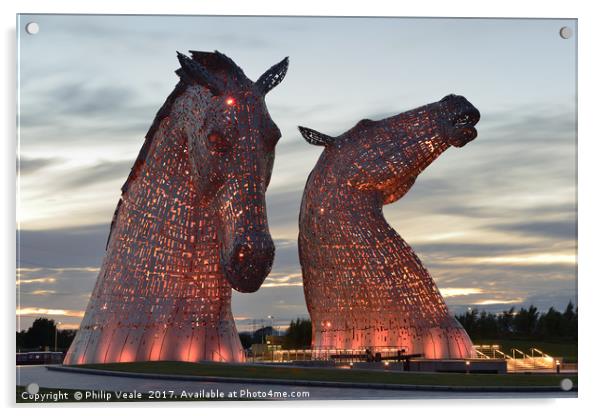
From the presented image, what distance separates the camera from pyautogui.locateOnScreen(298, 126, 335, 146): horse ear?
23891 mm

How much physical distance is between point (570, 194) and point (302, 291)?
1014cm

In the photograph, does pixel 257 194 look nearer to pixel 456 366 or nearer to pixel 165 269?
pixel 165 269

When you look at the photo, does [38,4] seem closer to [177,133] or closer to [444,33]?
[177,133]

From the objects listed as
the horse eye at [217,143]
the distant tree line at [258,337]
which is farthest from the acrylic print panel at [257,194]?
the distant tree line at [258,337]

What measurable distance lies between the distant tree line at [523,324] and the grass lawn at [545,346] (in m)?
0.11

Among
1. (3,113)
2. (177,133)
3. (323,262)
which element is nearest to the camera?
A: (3,113)

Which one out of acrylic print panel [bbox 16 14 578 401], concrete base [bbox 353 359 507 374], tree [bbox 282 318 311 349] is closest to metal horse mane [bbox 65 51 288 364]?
acrylic print panel [bbox 16 14 578 401]

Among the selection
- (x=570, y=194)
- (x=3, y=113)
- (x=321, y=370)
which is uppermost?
(x=3, y=113)

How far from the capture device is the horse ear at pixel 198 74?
617 inches

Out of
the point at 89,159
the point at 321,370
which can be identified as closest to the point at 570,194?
the point at 321,370

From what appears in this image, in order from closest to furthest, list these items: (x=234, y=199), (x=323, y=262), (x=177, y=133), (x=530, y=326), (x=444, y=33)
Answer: (x=234, y=199), (x=444, y=33), (x=177, y=133), (x=530, y=326), (x=323, y=262)

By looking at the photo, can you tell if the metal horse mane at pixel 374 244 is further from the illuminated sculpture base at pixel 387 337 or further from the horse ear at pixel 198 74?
the horse ear at pixel 198 74

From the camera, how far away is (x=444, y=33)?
16.0 m
